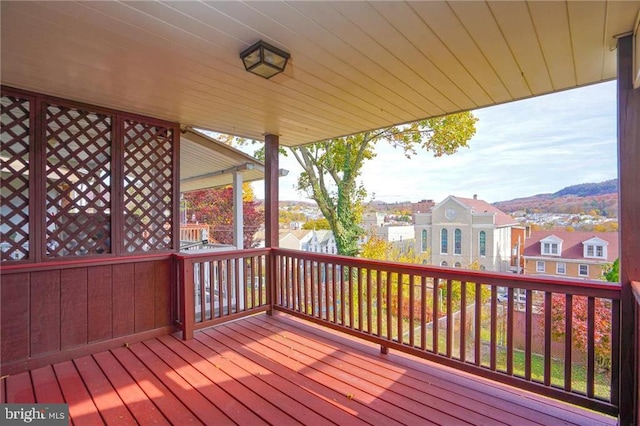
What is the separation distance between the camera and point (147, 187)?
3.50 meters

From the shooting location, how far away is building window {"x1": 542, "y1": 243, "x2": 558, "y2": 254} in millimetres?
5572

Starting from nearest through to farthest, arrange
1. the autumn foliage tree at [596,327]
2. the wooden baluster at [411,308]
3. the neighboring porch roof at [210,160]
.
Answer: the wooden baluster at [411,308]
the autumn foliage tree at [596,327]
the neighboring porch roof at [210,160]

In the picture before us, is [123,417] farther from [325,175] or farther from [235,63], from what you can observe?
[325,175]

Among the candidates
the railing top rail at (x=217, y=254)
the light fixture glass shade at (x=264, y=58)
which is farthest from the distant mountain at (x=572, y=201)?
the railing top rail at (x=217, y=254)

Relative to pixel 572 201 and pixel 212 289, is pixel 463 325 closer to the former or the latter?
pixel 212 289

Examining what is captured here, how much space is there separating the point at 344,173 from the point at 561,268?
6.13m

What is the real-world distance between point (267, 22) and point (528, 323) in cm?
258

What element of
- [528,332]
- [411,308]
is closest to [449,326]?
[411,308]

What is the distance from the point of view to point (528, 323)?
7.13 ft

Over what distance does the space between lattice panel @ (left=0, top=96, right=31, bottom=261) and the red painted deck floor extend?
109cm

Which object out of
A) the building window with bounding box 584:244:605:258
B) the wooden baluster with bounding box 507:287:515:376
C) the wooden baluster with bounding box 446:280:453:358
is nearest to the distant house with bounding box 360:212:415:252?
the building window with bounding box 584:244:605:258

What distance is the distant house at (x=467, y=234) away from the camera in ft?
24.1

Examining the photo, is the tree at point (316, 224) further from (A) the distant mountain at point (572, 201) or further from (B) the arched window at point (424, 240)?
(A) the distant mountain at point (572, 201)

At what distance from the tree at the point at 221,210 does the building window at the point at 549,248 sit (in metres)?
8.53
